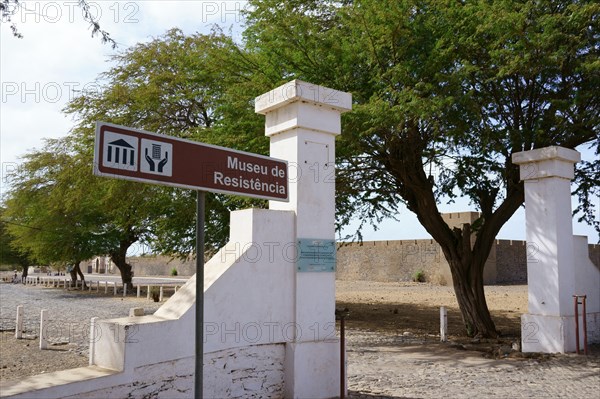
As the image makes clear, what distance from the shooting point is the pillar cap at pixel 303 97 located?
269 inches

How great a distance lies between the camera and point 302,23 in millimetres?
12664

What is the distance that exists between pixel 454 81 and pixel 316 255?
632 cm

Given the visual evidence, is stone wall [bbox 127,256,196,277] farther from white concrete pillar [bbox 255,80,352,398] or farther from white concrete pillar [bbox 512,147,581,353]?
white concrete pillar [bbox 255,80,352,398]

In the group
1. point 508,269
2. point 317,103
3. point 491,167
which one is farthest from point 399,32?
point 508,269

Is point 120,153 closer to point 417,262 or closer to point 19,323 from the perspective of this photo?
point 19,323

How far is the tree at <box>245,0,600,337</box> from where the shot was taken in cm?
1134

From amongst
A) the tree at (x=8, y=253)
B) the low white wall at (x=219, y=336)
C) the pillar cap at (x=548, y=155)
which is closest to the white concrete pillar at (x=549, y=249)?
the pillar cap at (x=548, y=155)

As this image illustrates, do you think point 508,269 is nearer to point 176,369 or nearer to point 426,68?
point 426,68

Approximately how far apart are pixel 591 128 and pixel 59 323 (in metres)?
16.8

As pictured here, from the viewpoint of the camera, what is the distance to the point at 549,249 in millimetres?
10773

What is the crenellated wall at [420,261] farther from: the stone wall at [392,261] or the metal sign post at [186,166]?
the metal sign post at [186,166]

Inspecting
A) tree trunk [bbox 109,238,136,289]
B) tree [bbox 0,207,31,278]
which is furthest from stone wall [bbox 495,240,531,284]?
tree [bbox 0,207,31,278]

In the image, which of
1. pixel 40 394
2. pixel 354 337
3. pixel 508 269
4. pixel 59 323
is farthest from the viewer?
pixel 508 269

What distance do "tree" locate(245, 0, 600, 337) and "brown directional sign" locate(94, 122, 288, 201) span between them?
6.25 m
